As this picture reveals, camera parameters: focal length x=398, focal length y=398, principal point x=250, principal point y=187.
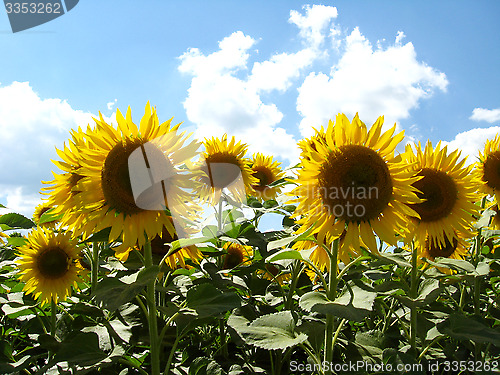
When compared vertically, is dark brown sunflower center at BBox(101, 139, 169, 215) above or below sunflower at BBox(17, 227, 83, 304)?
above

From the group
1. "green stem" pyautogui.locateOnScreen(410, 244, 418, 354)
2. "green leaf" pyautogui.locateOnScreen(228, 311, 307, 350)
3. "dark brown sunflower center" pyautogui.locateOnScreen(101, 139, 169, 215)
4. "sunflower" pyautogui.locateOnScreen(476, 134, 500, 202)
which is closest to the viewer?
"green leaf" pyautogui.locateOnScreen(228, 311, 307, 350)

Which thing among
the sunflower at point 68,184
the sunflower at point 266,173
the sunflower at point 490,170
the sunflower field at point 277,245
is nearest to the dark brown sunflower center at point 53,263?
the sunflower field at point 277,245

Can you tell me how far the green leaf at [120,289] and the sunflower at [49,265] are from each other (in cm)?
137

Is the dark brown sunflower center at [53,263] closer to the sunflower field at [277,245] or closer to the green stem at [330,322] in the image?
the sunflower field at [277,245]

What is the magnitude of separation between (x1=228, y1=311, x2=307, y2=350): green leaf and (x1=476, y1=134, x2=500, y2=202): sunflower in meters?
2.45

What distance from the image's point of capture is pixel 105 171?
2201mm

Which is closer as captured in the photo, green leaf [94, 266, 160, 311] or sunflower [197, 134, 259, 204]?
green leaf [94, 266, 160, 311]

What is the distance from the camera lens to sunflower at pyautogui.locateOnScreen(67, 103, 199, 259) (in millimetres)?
2184

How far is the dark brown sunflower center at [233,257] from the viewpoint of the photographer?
3873 millimetres

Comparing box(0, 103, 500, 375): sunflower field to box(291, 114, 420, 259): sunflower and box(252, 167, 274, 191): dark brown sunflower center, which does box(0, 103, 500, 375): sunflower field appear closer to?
box(291, 114, 420, 259): sunflower

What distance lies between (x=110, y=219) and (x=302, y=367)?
4.72 ft

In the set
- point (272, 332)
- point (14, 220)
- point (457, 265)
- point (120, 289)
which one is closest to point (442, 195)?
point (457, 265)

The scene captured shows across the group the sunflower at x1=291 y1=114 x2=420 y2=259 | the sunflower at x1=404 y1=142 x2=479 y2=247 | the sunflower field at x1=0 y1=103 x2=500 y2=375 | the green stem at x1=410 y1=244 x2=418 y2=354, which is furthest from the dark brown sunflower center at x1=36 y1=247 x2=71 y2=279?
the sunflower at x1=404 y1=142 x2=479 y2=247

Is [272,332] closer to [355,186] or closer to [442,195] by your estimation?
[355,186]
